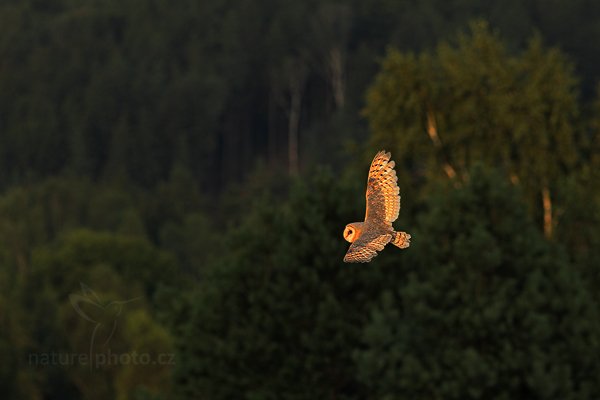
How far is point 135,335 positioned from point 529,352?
50952 mm

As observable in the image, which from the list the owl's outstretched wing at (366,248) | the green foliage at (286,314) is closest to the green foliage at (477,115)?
the green foliage at (286,314)

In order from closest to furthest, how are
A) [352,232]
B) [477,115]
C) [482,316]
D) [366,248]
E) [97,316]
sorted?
[366,248]
[352,232]
[482,316]
[477,115]
[97,316]

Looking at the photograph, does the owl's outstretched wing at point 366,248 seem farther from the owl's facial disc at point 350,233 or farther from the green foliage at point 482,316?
the green foliage at point 482,316

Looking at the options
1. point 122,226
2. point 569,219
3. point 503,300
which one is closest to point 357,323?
point 503,300

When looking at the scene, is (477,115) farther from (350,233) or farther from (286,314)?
(350,233)

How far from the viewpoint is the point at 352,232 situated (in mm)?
14289

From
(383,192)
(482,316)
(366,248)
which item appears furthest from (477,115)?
(366,248)

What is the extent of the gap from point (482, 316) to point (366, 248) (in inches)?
1714

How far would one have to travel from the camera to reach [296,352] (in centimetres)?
5878

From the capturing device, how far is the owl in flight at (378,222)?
1408cm

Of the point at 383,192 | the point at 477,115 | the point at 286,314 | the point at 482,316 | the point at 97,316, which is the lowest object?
the point at 97,316

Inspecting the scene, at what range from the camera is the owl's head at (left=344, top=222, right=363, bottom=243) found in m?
14.2

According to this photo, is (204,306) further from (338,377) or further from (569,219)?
(569,219)

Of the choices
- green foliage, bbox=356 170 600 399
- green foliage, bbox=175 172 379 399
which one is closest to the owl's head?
green foliage, bbox=356 170 600 399
